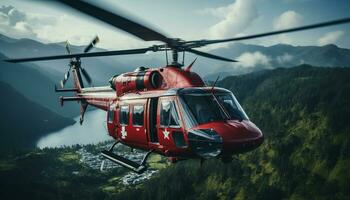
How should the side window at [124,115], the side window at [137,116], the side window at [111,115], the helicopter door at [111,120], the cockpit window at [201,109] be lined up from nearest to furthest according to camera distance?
1. the cockpit window at [201,109]
2. the side window at [137,116]
3. the side window at [124,115]
4. the helicopter door at [111,120]
5. the side window at [111,115]

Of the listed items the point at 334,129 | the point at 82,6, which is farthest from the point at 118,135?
the point at 334,129

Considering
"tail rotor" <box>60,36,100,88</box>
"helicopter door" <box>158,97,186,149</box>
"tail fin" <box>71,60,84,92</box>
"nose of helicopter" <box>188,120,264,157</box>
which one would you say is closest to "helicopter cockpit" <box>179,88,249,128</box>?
"nose of helicopter" <box>188,120,264,157</box>

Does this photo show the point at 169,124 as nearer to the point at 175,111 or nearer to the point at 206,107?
the point at 175,111

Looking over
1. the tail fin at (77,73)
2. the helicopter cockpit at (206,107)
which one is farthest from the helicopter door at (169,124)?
the tail fin at (77,73)

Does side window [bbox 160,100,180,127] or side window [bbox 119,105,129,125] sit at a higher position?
side window [bbox 160,100,180,127]

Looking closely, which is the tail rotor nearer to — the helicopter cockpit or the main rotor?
the main rotor

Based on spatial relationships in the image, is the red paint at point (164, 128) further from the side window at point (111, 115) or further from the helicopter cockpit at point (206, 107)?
the helicopter cockpit at point (206, 107)
